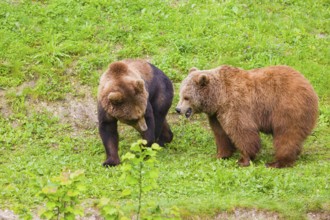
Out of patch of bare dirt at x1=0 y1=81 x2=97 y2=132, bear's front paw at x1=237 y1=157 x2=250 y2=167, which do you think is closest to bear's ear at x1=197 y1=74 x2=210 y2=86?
bear's front paw at x1=237 y1=157 x2=250 y2=167

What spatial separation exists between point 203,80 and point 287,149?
155 cm

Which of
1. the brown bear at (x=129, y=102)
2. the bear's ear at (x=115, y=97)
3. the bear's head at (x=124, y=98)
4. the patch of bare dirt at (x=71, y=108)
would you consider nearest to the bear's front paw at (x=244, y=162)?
the brown bear at (x=129, y=102)

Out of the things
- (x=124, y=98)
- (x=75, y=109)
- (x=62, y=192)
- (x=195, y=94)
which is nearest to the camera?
(x=62, y=192)

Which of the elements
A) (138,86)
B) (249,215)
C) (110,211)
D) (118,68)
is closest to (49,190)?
(110,211)

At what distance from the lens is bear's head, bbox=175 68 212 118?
34.5 feet

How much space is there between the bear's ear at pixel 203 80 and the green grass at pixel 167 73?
1099mm

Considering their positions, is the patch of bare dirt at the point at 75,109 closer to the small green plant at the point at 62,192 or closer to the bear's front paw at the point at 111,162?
the bear's front paw at the point at 111,162

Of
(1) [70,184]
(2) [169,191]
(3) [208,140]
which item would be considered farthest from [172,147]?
(1) [70,184]

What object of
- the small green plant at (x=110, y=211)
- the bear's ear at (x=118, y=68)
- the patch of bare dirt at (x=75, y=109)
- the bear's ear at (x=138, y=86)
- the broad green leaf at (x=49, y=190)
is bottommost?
the patch of bare dirt at (x=75, y=109)

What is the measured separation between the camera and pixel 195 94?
10594 mm

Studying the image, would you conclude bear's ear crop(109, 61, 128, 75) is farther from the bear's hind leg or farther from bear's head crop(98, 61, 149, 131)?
the bear's hind leg

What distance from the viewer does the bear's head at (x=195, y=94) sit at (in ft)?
34.5

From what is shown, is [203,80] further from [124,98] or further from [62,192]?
[62,192]

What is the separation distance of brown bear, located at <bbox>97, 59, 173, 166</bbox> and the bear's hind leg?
185 cm
